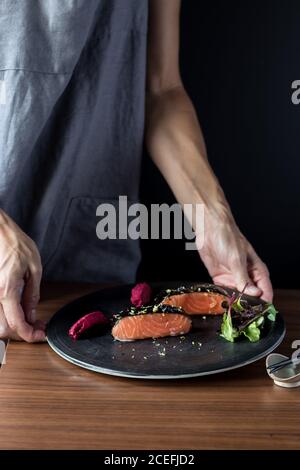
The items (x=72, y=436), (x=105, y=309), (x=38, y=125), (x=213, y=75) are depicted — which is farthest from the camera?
(x=213, y=75)

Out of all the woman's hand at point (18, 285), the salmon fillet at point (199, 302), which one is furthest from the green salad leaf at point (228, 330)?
the woman's hand at point (18, 285)

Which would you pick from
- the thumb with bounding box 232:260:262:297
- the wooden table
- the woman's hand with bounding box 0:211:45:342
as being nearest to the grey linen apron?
the woman's hand with bounding box 0:211:45:342

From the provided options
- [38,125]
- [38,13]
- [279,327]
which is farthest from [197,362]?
[38,13]

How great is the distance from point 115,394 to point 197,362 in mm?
139

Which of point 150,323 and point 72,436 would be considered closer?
point 72,436

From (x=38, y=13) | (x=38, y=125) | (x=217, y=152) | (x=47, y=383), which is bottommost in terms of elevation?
(x=47, y=383)

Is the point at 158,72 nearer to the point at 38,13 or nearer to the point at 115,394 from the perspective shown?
the point at 38,13

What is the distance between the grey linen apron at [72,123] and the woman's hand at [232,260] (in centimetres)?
26

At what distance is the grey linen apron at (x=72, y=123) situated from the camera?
147 centimetres

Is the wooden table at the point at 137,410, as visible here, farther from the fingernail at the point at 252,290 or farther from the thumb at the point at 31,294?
the fingernail at the point at 252,290

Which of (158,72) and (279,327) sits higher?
(158,72)

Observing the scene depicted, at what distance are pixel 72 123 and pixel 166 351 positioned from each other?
61 centimetres

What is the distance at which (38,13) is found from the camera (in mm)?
1473

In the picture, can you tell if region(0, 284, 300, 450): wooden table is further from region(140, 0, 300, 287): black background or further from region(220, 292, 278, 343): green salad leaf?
region(140, 0, 300, 287): black background
